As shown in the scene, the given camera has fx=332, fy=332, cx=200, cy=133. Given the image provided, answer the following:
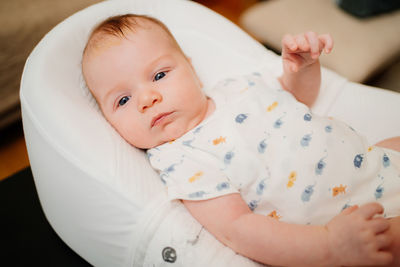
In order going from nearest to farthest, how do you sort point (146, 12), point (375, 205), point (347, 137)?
point (375, 205), point (347, 137), point (146, 12)

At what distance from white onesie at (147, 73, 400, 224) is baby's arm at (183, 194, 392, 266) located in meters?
0.04

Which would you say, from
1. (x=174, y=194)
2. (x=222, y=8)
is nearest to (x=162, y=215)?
(x=174, y=194)

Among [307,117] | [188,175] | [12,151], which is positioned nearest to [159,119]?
[188,175]

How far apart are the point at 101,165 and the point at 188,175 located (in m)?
0.19

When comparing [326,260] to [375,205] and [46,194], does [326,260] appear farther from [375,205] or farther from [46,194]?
[46,194]

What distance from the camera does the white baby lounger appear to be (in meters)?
0.70

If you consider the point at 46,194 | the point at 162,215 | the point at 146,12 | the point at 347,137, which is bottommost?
the point at 46,194

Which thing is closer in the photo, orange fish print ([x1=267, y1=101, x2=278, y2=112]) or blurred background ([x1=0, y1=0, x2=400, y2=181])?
orange fish print ([x1=267, y1=101, x2=278, y2=112])

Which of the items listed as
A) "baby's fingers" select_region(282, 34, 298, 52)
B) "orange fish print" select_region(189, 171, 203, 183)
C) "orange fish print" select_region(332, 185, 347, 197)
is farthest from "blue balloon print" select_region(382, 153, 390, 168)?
"orange fish print" select_region(189, 171, 203, 183)

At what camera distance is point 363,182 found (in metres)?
0.79

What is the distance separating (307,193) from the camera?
2.52ft

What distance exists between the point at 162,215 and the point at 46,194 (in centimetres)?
35

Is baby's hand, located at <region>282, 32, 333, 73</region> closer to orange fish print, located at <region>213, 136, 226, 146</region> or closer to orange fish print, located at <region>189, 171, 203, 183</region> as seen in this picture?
orange fish print, located at <region>213, 136, 226, 146</region>

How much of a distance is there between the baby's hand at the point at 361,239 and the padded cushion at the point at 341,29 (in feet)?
2.74
